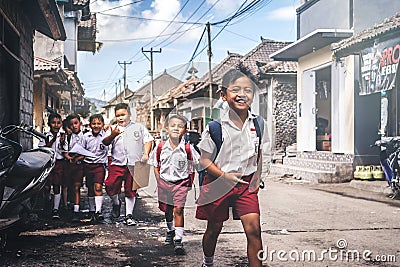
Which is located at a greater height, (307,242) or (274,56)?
(274,56)

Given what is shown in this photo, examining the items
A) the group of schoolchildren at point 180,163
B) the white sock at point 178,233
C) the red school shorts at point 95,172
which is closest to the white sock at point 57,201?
the group of schoolchildren at point 180,163

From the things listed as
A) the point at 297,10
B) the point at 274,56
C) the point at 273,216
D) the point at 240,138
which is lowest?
the point at 273,216

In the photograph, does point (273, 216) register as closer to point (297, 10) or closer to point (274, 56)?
point (274, 56)

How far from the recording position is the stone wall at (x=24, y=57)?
788cm

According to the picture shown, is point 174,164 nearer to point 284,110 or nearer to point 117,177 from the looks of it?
point 117,177

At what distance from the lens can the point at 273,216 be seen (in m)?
7.30

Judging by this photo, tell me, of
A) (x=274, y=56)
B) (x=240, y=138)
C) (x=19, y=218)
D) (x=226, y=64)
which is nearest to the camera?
(x=240, y=138)

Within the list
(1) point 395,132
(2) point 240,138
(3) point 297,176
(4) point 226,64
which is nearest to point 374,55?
(1) point 395,132

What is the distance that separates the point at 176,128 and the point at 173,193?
2.27 ft

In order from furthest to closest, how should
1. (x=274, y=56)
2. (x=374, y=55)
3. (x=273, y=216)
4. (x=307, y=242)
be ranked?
(x=274, y=56)
(x=374, y=55)
(x=273, y=216)
(x=307, y=242)

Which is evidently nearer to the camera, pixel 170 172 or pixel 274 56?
pixel 170 172

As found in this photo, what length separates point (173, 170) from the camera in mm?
5457

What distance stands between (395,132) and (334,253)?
7667 millimetres
